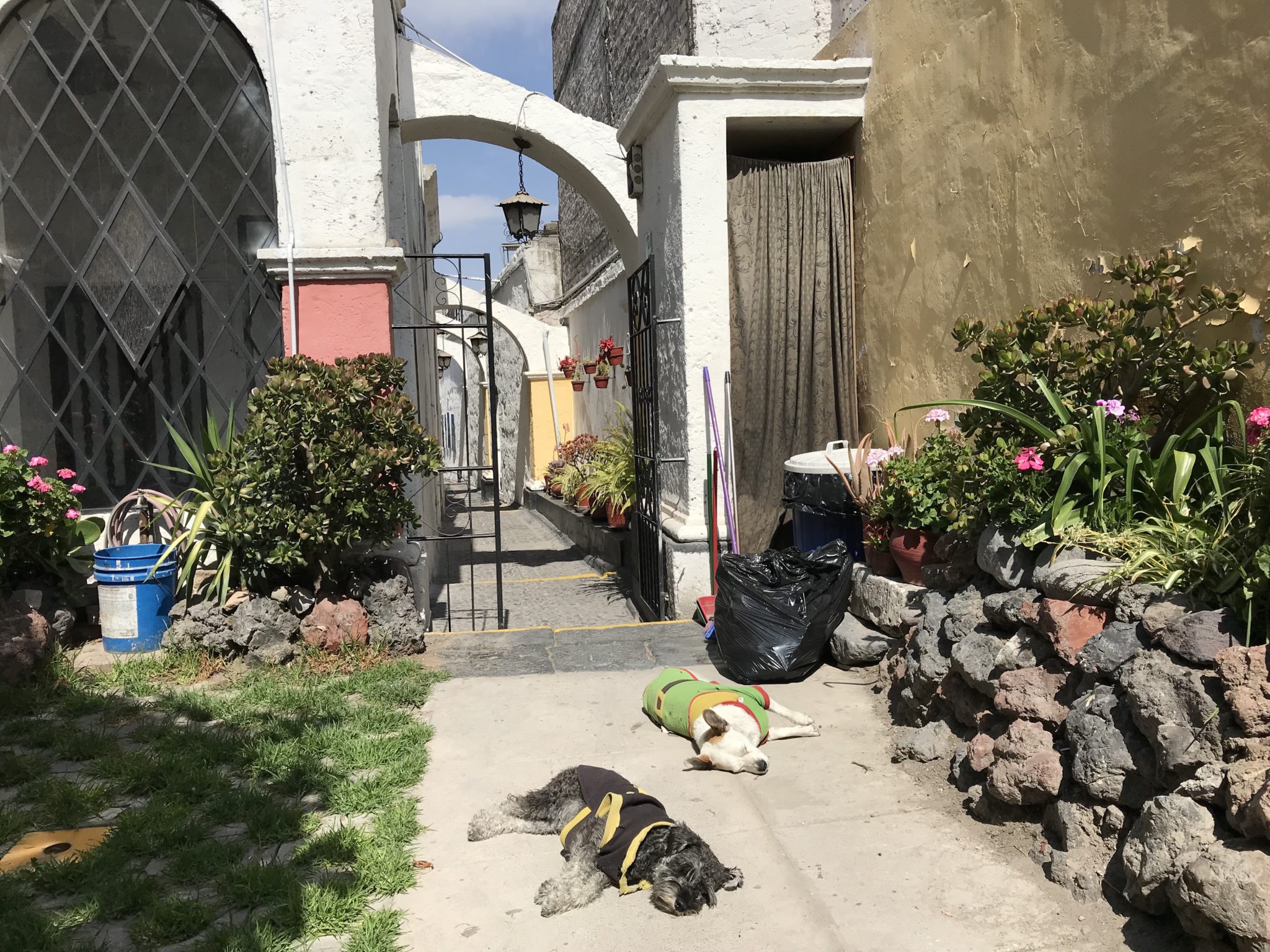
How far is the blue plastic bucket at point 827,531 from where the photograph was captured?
529cm

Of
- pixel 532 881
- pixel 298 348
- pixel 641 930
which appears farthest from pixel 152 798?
pixel 298 348

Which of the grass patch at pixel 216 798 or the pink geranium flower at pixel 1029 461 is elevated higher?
the pink geranium flower at pixel 1029 461

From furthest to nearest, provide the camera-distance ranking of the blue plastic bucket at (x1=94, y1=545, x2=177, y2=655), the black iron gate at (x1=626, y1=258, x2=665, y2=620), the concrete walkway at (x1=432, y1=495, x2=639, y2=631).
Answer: the concrete walkway at (x1=432, y1=495, x2=639, y2=631), the black iron gate at (x1=626, y1=258, x2=665, y2=620), the blue plastic bucket at (x1=94, y1=545, x2=177, y2=655)

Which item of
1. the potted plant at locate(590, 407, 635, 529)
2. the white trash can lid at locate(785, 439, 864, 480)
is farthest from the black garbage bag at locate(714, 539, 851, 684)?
the potted plant at locate(590, 407, 635, 529)

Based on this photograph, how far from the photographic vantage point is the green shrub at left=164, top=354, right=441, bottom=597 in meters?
5.10

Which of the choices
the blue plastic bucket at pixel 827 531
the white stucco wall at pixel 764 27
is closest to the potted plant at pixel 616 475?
the white stucco wall at pixel 764 27

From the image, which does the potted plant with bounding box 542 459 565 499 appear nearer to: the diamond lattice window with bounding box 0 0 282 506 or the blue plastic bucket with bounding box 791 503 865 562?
the diamond lattice window with bounding box 0 0 282 506

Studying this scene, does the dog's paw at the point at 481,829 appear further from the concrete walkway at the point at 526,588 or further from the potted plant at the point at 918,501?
the concrete walkway at the point at 526,588

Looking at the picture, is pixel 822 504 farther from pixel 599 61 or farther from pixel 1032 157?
pixel 599 61

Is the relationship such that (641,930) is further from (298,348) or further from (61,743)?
(298,348)

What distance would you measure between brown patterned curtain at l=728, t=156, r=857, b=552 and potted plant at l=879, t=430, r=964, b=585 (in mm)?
1504

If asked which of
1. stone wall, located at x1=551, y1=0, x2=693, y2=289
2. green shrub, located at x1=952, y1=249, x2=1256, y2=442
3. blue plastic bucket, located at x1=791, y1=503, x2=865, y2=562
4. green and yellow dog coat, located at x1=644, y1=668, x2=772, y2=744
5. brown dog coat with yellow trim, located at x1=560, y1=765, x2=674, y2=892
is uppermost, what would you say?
stone wall, located at x1=551, y1=0, x2=693, y2=289

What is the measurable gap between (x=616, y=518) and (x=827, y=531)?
4.85 m

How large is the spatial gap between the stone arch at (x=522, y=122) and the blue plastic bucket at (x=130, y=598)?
4441mm
